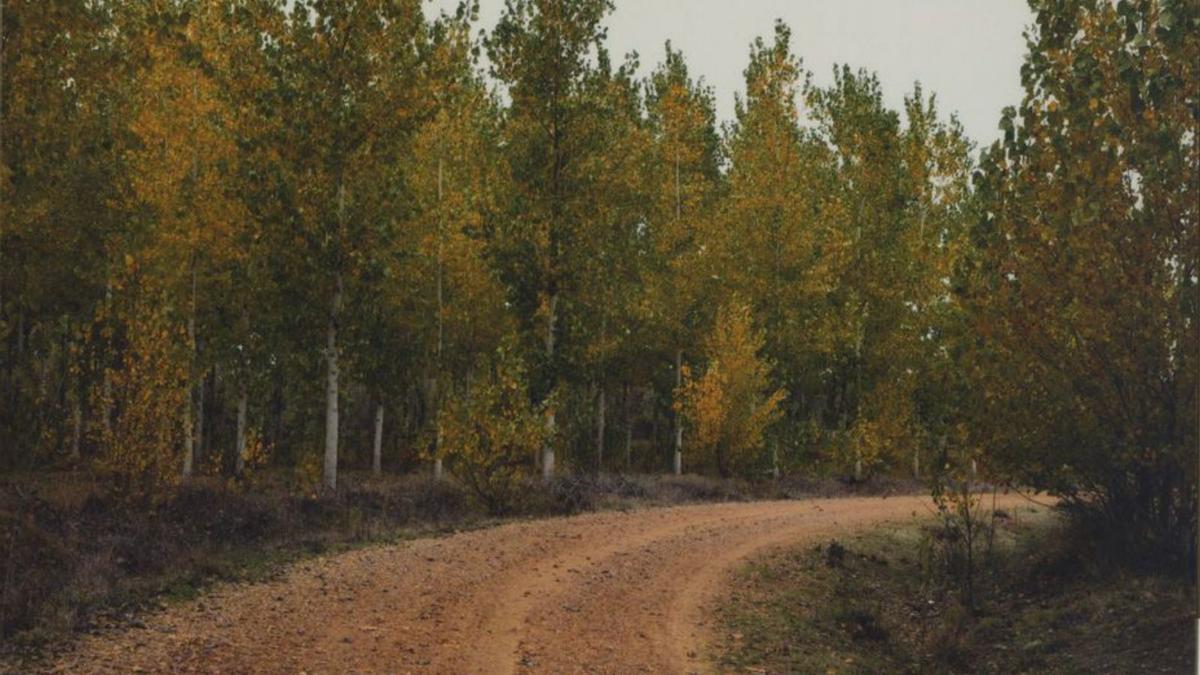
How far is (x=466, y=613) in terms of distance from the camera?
1047 cm

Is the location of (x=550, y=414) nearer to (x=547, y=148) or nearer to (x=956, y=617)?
(x=547, y=148)

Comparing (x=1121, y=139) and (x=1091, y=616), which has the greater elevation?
(x=1121, y=139)

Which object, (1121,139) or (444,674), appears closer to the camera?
(444,674)

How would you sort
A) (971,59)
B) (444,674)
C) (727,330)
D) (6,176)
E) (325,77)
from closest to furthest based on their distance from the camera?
1. (444,674)
2. (971,59)
3. (6,176)
4. (325,77)
5. (727,330)

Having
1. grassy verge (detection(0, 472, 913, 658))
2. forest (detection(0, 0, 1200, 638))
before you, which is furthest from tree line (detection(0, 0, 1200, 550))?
grassy verge (detection(0, 472, 913, 658))

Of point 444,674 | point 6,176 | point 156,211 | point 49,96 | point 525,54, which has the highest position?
point 525,54

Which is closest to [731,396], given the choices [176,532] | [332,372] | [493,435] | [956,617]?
[493,435]

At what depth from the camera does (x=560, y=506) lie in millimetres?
19250

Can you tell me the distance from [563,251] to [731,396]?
732cm

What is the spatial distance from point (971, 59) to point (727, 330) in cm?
1806

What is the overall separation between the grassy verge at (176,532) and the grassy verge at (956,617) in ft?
20.8

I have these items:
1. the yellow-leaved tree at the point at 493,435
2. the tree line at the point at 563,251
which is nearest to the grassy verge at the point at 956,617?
the tree line at the point at 563,251

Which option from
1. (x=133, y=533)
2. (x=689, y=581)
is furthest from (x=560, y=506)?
(x=133, y=533)

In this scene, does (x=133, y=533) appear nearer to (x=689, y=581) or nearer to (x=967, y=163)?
(x=689, y=581)
